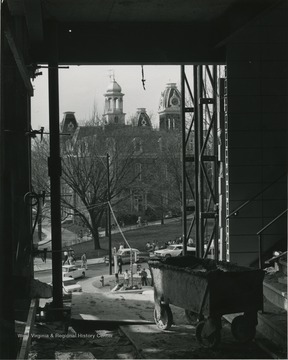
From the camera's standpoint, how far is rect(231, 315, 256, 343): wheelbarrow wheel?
936 centimetres

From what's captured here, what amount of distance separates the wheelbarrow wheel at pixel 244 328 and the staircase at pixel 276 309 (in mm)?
299

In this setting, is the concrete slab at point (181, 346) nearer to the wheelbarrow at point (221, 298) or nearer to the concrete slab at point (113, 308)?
the wheelbarrow at point (221, 298)

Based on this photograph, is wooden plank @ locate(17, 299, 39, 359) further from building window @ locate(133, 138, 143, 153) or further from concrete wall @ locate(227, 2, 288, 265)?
building window @ locate(133, 138, 143, 153)

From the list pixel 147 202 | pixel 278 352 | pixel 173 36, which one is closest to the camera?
pixel 278 352

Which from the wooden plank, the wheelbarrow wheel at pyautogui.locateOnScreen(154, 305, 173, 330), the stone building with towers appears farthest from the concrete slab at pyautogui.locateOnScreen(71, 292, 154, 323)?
the stone building with towers

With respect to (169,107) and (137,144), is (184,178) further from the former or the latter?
(169,107)

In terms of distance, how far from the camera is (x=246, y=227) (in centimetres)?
1385

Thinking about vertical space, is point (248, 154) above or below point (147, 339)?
above

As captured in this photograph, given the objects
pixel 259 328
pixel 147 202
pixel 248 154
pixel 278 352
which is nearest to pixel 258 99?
pixel 248 154

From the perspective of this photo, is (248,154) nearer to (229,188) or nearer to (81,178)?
(229,188)

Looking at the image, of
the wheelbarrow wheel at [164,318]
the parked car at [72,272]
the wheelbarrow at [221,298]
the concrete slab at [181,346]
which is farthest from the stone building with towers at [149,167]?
the wheelbarrow at [221,298]

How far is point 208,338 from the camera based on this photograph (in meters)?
9.34

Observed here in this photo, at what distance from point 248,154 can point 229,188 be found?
85 cm

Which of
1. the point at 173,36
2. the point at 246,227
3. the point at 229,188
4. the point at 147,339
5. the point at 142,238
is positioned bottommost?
the point at 142,238
